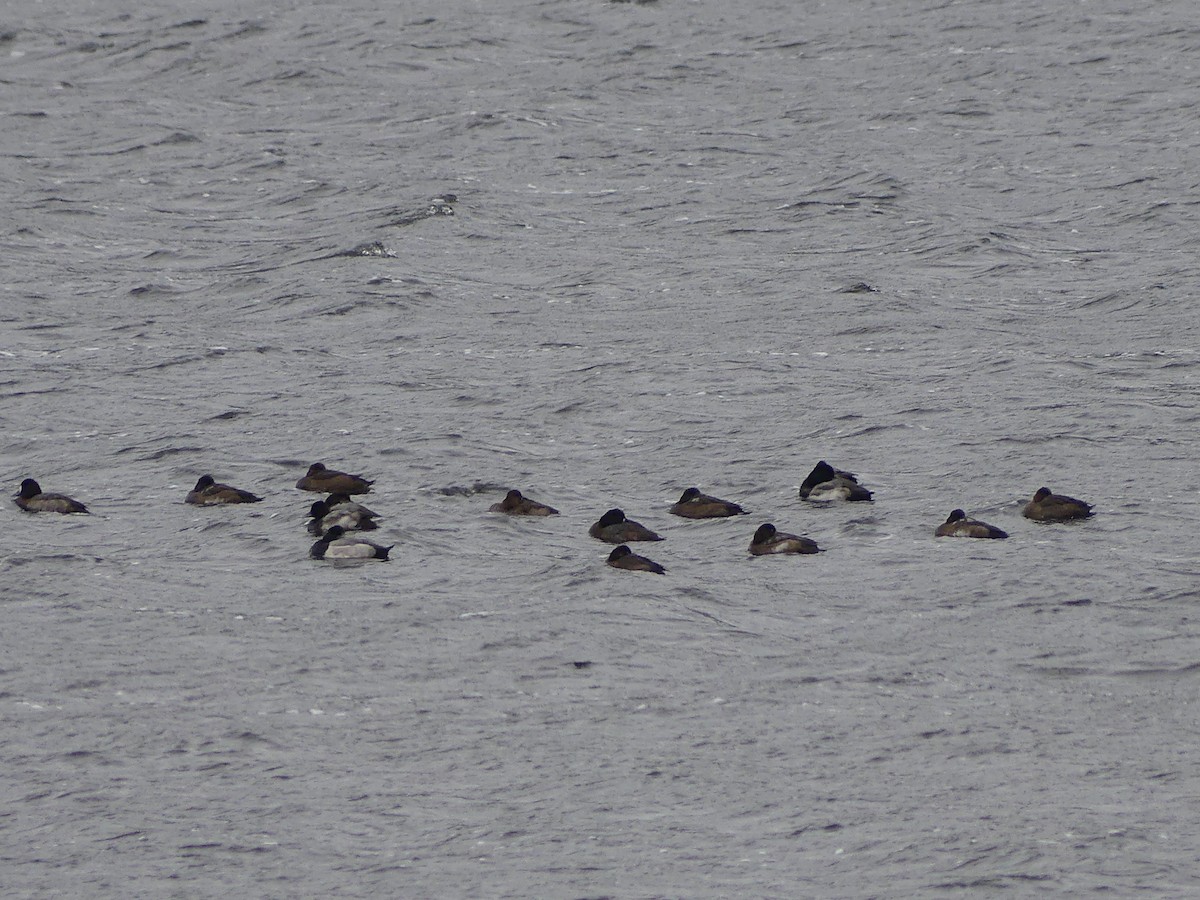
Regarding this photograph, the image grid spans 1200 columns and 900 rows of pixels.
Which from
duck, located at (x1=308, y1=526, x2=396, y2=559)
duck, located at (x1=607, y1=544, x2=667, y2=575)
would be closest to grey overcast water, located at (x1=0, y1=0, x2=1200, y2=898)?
duck, located at (x1=607, y1=544, x2=667, y2=575)

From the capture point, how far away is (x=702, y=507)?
2098 cm

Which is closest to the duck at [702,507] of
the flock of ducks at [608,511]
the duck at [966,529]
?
the flock of ducks at [608,511]

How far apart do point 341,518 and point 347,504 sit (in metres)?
0.35

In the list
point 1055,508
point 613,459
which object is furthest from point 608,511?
point 1055,508

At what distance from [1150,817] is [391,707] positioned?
591 cm

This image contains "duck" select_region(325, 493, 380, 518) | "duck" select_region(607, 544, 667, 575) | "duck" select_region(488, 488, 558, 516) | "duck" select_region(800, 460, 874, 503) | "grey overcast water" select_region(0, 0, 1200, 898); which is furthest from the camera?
"duck" select_region(800, 460, 874, 503)

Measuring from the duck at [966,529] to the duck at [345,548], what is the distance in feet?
18.1

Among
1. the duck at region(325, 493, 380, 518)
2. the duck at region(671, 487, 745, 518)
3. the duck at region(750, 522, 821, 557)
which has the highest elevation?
the duck at region(325, 493, 380, 518)

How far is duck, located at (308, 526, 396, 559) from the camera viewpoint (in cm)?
1967

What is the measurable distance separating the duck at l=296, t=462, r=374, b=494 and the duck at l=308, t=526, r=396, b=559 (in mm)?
1987

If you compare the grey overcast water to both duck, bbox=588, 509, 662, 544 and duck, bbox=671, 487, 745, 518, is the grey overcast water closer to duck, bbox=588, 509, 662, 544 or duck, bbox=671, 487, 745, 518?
duck, bbox=588, 509, 662, 544

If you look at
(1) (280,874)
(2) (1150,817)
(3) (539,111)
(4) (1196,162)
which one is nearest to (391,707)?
(1) (280,874)

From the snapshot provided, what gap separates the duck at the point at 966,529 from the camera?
19.9 metres

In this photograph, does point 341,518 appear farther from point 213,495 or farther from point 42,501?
point 42,501
